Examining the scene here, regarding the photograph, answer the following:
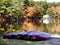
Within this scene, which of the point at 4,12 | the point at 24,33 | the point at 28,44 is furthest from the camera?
the point at 4,12

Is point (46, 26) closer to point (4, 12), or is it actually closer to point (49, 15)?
point (49, 15)

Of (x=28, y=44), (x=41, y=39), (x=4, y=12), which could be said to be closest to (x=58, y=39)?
(x=41, y=39)

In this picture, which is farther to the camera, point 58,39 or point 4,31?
point 4,31

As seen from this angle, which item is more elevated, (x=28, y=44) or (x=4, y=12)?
(x=4, y=12)

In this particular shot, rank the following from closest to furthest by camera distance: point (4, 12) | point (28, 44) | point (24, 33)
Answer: point (28, 44), point (24, 33), point (4, 12)

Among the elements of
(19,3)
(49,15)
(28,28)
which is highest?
(19,3)

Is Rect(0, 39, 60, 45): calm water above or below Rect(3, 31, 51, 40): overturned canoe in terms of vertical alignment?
below

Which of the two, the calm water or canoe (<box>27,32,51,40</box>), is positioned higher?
canoe (<box>27,32,51,40</box>)

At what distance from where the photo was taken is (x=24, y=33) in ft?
7.34

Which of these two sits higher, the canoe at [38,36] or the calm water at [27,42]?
the canoe at [38,36]

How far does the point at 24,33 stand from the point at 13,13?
1.01 feet

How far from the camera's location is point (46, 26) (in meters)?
2.30

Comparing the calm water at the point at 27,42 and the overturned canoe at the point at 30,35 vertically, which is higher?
the overturned canoe at the point at 30,35

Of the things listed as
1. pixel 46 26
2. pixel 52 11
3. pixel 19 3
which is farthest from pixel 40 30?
pixel 19 3
